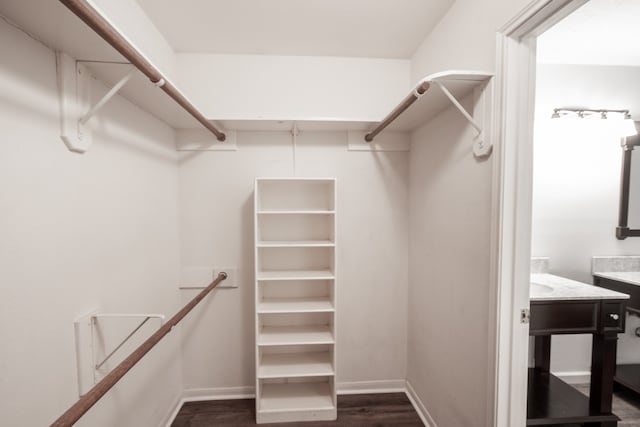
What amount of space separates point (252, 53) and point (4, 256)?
1.79 metres

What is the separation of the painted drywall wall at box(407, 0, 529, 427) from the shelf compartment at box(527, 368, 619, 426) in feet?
2.08

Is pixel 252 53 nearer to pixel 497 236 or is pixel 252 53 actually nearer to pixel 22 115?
pixel 22 115

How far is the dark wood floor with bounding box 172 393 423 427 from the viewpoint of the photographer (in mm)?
1875

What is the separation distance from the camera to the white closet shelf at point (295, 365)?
188 centimetres

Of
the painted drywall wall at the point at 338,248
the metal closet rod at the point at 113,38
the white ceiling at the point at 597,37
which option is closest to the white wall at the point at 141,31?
the metal closet rod at the point at 113,38

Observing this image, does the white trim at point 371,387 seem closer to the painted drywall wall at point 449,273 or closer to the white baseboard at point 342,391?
the white baseboard at point 342,391

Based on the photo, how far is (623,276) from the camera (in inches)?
82.6

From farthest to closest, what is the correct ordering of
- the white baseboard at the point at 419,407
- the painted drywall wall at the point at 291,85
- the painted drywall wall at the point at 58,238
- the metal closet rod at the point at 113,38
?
the painted drywall wall at the point at 291,85 → the white baseboard at the point at 419,407 → the painted drywall wall at the point at 58,238 → the metal closet rod at the point at 113,38

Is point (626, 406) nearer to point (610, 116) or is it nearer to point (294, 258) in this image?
point (610, 116)

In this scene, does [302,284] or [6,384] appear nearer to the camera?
[6,384]

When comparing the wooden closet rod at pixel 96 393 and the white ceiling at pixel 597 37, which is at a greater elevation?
the white ceiling at pixel 597 37

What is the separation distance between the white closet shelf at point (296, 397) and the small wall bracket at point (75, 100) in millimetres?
1906

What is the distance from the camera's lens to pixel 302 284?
2.14 meters

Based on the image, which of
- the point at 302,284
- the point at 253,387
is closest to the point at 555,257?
the point at 302,284
